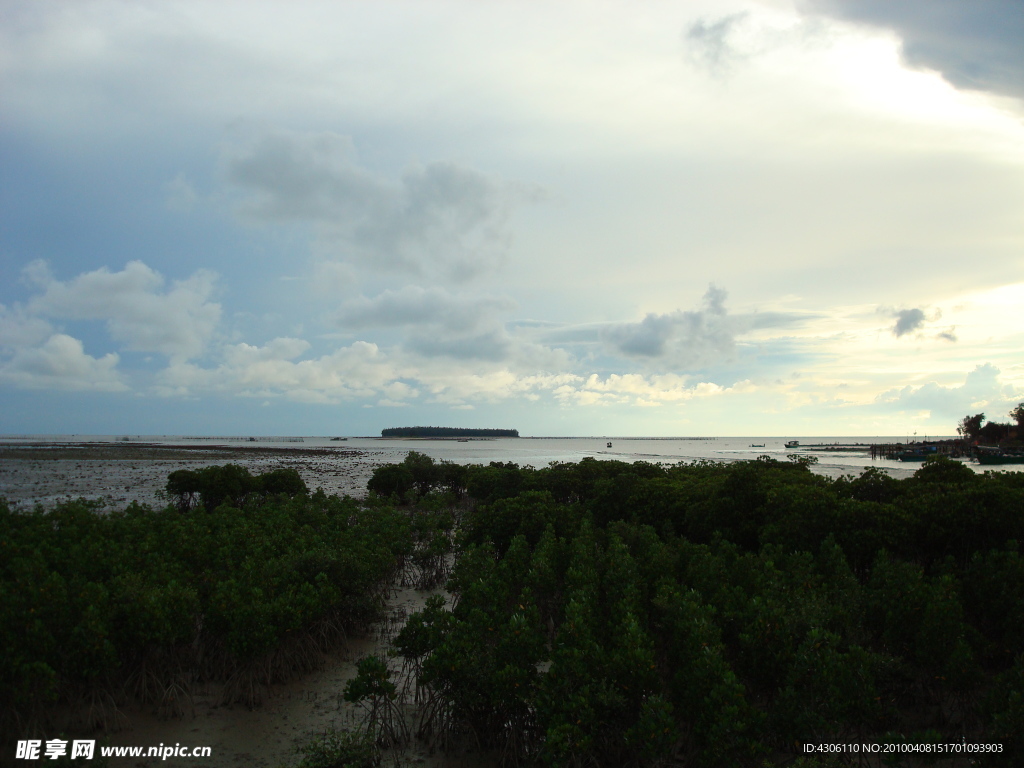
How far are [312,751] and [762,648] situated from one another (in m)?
6.43

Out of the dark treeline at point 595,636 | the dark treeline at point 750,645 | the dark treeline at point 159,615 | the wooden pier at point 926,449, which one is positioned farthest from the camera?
the wooden pier at point 926,449

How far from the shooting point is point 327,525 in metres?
17.9

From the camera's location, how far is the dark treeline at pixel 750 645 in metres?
6.82

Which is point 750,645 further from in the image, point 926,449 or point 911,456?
point 926,449

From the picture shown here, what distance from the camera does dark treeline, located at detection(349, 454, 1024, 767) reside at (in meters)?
6.82

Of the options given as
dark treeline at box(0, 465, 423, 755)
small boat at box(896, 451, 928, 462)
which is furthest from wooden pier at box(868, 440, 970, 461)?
dark treeline at box(0, 465, 423, 755)

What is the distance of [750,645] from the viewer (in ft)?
26.5

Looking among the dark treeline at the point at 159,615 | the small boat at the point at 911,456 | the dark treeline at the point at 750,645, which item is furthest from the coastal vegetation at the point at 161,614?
the small boat at the point at 911,456

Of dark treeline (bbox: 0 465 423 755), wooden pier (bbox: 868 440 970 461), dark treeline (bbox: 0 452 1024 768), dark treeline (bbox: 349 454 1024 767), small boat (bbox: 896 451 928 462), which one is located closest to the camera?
dark treeline (bbox: 349 454 1024 767)

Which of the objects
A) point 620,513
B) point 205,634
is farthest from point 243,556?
point 620,513

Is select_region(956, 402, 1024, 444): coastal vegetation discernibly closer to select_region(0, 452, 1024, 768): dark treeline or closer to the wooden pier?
the wooden pier

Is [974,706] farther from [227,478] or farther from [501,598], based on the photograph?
[227,478]

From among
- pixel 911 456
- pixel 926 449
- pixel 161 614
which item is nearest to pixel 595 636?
pixel 161 614

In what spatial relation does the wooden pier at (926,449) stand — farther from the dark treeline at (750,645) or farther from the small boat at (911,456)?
the dark treeline at (750,645)
